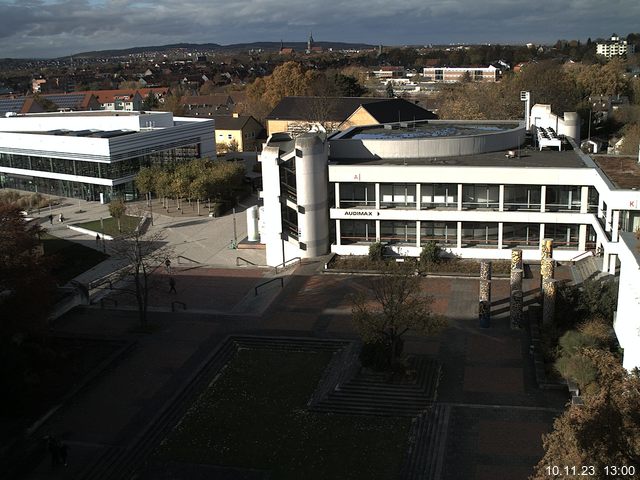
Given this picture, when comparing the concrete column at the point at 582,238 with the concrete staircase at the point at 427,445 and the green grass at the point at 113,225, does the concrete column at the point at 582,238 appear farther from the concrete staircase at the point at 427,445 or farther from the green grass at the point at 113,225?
the green grass at the point at 113,225

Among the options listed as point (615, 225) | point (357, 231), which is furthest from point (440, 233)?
point (615, 225)

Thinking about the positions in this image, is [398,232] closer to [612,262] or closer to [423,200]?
[423,200]

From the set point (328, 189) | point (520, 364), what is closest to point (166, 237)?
point (328, 189)

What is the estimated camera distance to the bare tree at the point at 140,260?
3179 centimetres

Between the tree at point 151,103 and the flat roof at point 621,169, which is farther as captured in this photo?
the tree at point 151,103

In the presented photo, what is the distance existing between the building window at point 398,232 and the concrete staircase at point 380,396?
49.7 ft

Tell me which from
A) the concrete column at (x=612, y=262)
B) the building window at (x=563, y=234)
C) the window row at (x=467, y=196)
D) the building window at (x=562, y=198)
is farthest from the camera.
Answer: the building window at (x=563, y=234)

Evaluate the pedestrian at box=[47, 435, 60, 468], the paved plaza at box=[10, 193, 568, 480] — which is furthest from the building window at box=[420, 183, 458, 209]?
the pedestrian at box=[47, 435, 60, 468]

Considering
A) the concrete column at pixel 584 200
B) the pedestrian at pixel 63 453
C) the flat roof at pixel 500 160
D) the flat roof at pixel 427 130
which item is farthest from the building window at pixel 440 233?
the pedestrian at pixel 63 453

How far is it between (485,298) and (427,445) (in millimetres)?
9728

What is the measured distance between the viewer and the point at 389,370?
1021 inches

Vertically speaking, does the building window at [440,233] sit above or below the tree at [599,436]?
below

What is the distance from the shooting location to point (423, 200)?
4016cm

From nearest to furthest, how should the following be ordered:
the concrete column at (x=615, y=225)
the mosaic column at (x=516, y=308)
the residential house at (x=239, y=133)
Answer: the mosaic column at (x=516, y=308)
the concrete column at (x=615, y=225)
the residential house at (x=239, y=133)
